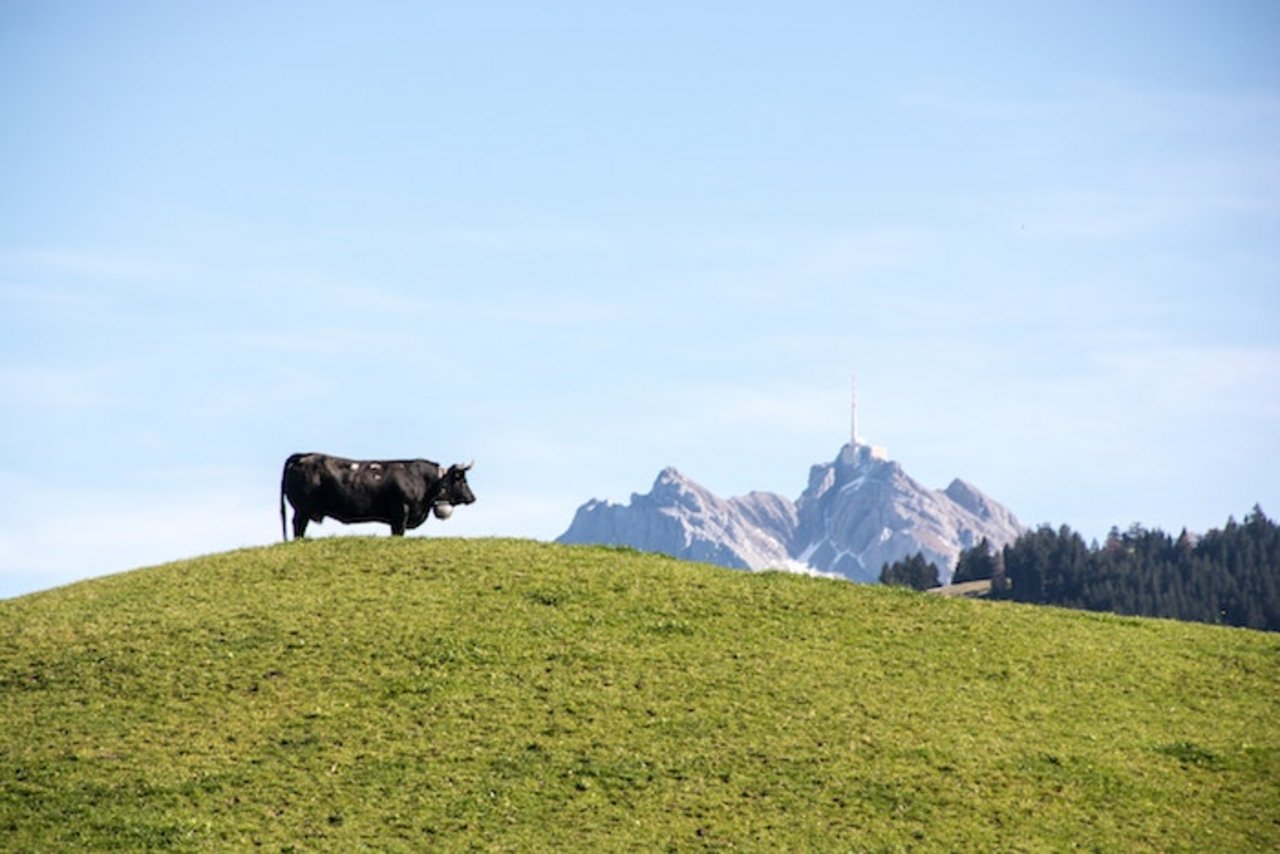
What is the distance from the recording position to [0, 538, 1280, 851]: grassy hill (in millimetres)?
35812

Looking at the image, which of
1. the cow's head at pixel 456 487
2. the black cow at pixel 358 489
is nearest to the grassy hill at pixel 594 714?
the black cow at pixel 358 489

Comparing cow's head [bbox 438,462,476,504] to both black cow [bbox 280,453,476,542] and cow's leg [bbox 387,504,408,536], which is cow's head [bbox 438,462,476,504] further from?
cow's leg [bbox 387,504,408,536]

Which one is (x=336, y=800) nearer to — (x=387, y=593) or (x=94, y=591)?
(x=387, y=593)

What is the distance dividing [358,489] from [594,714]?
15.8 metres

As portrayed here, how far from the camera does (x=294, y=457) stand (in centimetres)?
5331

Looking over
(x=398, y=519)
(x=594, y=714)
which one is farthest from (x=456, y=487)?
(x=594, y=714)

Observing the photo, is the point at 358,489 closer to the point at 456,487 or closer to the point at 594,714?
the point at 456,487

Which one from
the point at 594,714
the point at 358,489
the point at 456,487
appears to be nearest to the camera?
the point at 594,714

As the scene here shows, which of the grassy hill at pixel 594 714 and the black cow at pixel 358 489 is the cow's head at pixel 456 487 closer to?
the black cow at pixel 358 489

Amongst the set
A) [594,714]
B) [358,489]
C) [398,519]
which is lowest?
[594,714]

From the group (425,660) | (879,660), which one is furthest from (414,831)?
(879,660)

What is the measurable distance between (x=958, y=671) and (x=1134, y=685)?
4.89 meters

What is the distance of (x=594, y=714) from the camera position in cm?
4044

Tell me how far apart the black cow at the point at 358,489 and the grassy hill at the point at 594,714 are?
148 cm
